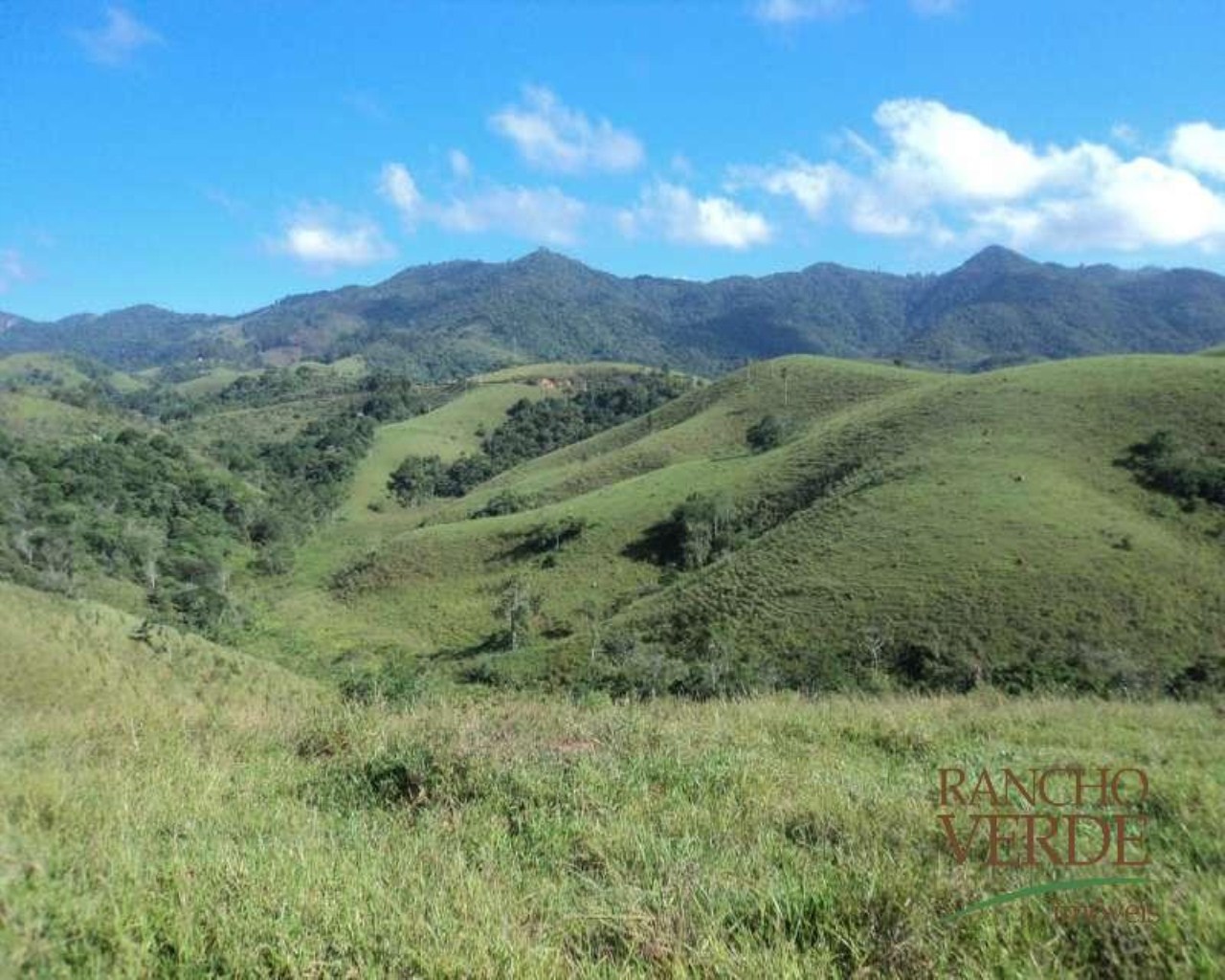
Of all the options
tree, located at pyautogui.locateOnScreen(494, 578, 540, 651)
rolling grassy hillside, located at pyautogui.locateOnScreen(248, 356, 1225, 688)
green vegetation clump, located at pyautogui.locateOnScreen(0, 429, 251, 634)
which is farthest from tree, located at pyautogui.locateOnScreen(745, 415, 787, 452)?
green vegetation clump, located at pyautogui.locateOnScreen(0, 429, 251, 634)

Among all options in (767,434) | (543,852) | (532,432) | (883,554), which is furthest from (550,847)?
(532,432)

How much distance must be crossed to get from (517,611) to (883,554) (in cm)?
2507

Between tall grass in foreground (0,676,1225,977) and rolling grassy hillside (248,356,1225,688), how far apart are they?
2915 cm

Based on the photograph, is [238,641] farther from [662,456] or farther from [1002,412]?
[1002,412]

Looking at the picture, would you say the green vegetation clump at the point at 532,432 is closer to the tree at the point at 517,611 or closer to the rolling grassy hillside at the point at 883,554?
the rolling grassy hillside at the point at 883,554

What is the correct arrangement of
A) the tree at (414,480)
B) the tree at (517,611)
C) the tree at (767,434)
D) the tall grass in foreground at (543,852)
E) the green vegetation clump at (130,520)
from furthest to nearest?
1. the tree at (414,480)
2. the tree at (767,434)
3. the green vegetation clump at (130,520)
4. the tree at (517,611)
5. the tall grass in foreground at (543,852)

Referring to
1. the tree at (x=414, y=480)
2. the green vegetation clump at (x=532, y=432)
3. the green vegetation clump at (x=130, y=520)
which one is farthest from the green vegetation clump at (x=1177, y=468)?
the tree at (x=414, y=480)

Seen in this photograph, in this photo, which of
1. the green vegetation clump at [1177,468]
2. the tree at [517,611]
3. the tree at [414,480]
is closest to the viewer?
the green vegetation clump at [1177,468]

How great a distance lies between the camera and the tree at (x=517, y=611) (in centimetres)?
5153

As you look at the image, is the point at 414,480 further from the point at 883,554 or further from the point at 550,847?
the point at 550,847

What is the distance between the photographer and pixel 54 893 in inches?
119

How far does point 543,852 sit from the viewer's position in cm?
382

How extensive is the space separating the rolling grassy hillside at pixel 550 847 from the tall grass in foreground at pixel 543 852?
0.6 inches

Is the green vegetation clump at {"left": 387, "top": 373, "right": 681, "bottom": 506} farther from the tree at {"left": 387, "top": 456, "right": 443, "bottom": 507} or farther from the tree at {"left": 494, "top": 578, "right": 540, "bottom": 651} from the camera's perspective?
the tree at {"left": 494, "top": 578, "right": 540, "bottom": 651}
